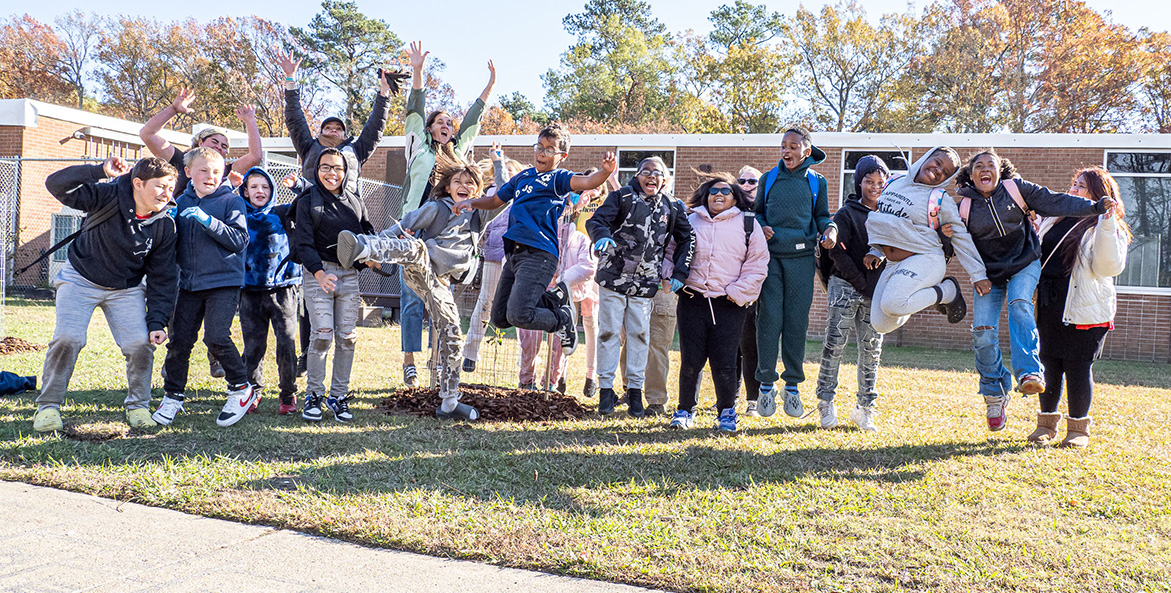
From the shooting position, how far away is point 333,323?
5.76 meters

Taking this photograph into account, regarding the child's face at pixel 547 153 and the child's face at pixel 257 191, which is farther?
the child's face at pixel 547 153

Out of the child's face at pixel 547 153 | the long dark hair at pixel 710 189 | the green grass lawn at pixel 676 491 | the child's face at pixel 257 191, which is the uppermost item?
the child's face at pixel 547 153

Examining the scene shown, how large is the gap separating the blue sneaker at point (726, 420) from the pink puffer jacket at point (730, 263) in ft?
2.41

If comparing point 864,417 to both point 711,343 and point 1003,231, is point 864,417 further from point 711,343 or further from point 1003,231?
point 1003,231

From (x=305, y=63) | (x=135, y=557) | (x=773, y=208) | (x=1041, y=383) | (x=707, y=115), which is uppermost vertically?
(x=305, y=63)

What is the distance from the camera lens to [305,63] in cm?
4503

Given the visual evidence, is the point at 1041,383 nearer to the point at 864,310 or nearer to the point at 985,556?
the point at 864,310

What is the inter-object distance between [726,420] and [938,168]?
213cm

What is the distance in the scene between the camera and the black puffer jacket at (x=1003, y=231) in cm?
543

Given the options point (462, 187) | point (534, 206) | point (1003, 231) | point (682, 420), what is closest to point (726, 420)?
point (682, 420)

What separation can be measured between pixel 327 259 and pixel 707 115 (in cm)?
3135

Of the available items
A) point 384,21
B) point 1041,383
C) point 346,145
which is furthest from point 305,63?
point 1041,383

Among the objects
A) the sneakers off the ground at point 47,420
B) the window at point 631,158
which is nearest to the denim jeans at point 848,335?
the sneakers off the ground at point 47,420

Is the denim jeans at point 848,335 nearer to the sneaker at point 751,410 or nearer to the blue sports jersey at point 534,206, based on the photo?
the sneaker at point 751,410
